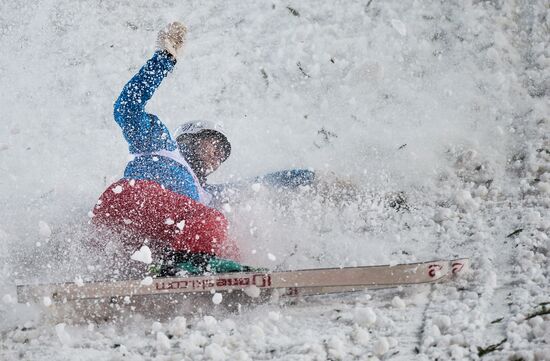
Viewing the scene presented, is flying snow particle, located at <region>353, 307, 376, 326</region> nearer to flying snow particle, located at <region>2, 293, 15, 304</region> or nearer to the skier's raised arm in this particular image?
flying snow particle, located at <region>2, 293, 15, 304</region>

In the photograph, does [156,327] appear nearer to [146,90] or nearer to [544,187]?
[146,90]

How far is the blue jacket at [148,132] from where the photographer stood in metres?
3.88

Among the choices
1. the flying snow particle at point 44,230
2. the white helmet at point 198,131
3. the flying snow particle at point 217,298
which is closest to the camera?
the flying snow particle at point 217,298

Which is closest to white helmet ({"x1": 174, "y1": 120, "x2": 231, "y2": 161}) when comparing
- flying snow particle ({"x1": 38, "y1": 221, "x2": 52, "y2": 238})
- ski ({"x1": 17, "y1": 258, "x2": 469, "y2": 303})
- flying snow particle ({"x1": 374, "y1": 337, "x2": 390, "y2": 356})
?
flying snow particle ({"x1": 38, "y1": 221, "x2": 52, "y2": 238})

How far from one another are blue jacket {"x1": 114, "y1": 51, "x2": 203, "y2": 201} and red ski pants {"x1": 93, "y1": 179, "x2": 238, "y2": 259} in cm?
33

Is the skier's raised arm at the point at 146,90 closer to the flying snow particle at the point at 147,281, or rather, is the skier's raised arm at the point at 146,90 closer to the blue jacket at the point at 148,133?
the blue jacket at the point at 148,133

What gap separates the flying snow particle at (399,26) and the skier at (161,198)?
10.3 ft

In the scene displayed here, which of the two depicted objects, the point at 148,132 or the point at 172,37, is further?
the point at 148,132

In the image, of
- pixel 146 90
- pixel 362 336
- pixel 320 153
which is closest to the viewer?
pixel 362 336

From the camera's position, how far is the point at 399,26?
646 cm

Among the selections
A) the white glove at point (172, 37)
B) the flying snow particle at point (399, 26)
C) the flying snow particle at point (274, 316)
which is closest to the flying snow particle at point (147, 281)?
the flying snow particle at point (274, 316)

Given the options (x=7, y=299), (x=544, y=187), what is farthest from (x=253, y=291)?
(x=544, y=187)

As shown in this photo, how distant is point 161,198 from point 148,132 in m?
0.59

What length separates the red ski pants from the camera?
3.61 metres
